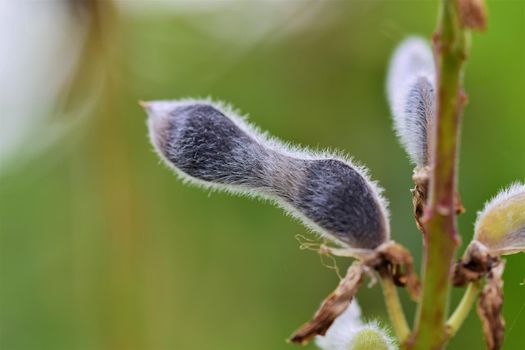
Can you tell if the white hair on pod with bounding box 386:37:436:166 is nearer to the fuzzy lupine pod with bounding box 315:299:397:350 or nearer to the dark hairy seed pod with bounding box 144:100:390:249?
the dark hairy seed pod with bounding box 144:100:390:249

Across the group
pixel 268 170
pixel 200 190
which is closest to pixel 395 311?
pixel 268 170

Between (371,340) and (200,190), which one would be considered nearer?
(371,340)

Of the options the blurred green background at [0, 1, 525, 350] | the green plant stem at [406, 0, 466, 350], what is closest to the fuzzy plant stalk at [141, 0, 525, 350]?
the green plant stem at [406, 0, 466, 350]

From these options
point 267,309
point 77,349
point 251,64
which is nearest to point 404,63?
point 267,309

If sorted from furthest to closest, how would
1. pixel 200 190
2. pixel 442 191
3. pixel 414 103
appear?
pixel 200 190 < pixel 414 103 < pixel 442 191

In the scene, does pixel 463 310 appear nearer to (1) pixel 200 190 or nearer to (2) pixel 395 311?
(2) pixel 395 311

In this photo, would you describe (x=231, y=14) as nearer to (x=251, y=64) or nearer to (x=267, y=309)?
(x=251, y=64)
